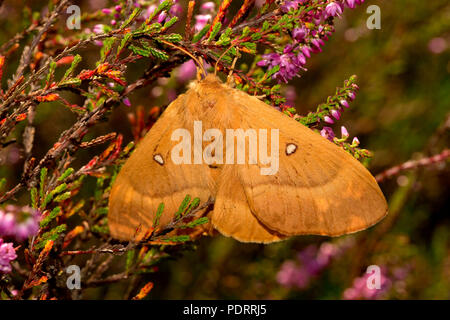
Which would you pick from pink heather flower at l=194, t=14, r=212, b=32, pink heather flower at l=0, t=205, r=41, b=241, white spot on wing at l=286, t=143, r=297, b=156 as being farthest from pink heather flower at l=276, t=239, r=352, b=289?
pink heather flower at l=0, t=205, r=41, b=241

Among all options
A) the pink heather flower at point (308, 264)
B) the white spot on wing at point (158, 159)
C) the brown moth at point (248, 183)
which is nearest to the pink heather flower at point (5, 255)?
the brown moth at point (248, 183)

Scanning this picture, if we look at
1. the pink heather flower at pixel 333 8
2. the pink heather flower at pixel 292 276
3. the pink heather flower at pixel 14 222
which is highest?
the pink heather flower at pixel 333 8

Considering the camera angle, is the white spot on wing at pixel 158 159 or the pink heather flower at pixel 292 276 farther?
the pink heather flower at pixel 292 276

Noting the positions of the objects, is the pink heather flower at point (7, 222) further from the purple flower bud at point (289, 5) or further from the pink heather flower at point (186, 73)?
the pink heather flower at point (186, 73)

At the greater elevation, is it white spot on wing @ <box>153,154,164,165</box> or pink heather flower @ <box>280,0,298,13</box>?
pink heather flower @ <box>280,0,298,13</box>

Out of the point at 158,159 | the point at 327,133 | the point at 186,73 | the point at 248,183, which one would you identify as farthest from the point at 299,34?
the point at 186,73

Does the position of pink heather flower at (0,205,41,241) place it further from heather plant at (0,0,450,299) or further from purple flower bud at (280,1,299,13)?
purple flower bud at (280,1,299,13)

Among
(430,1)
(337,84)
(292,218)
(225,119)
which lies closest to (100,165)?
(225,119)
